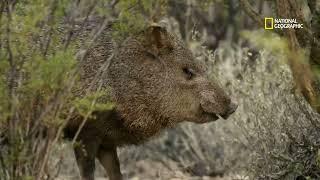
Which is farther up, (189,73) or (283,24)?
(283,24)

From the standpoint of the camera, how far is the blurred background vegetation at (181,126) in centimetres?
494

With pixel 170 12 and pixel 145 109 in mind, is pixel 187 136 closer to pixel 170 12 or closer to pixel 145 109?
pixel 170 12

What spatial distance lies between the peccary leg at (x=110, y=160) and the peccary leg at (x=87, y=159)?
0.37 m

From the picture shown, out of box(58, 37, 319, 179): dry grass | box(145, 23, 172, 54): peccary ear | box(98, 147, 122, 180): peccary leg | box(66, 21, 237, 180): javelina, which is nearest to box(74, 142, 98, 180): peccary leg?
box(66, 21, 237, 180): javelina

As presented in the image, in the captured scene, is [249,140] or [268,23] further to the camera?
[249,140]

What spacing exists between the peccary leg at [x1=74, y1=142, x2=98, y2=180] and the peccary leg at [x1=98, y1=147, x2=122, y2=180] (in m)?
0.37

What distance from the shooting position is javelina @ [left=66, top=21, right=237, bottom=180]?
21.9 feet

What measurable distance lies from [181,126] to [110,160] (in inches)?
129

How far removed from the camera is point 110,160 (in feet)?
23.9

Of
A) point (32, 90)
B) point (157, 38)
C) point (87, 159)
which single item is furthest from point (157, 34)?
point (32, 90)

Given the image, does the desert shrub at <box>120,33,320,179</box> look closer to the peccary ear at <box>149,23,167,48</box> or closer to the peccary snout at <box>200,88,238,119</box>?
the peccary snout at <box>200,88,238,119</box>

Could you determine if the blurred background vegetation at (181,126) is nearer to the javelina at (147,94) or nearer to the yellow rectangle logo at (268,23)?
the yellow rectangle logo at (268,23)

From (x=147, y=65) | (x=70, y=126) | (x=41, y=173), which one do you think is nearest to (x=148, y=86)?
(x=147, y=65)

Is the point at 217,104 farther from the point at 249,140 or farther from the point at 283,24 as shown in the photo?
the point at 283,24
